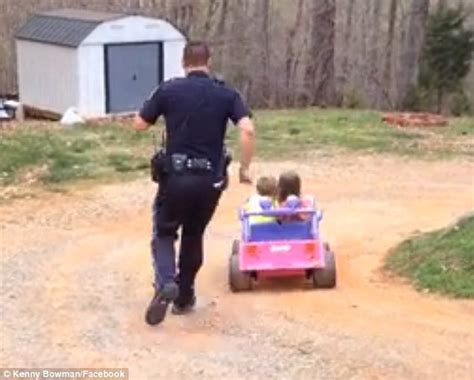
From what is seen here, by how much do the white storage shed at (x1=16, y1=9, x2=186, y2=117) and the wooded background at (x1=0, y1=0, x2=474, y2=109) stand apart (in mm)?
3696

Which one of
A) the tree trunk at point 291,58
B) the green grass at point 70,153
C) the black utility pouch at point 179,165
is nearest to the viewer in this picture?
the black utility pouch at point 179,165

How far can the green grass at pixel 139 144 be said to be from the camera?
12.2 meters

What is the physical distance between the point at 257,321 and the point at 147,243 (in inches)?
100

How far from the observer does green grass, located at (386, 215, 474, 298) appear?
7.16m

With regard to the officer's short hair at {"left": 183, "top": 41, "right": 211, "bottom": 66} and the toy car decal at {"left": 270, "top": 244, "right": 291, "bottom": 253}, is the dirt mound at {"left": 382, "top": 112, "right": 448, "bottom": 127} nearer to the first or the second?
the toy car decal at {"left": 270, "top": 244, "right": 291, "bottom": 253}

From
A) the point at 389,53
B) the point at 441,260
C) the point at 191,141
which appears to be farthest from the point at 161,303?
the point at 389,53

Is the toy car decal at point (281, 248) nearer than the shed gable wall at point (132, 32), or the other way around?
the toy car decal at point (281, 248)

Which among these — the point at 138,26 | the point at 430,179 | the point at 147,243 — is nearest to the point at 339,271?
the point at 147,243

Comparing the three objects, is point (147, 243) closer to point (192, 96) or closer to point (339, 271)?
point (339, 271)

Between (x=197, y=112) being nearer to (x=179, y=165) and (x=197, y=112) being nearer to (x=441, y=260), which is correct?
(x=179, y=165)

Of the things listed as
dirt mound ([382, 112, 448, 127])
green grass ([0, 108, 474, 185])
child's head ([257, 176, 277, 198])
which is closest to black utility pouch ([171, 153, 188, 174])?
child's head ([257, 176, 277, 198])

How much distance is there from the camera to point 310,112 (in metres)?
17.6

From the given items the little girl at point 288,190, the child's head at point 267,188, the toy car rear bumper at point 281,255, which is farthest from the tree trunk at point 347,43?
the toy car rear bumper at point 281,255

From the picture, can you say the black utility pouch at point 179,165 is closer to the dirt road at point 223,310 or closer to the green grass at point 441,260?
the dirt road at point 223,310
